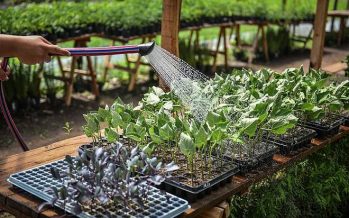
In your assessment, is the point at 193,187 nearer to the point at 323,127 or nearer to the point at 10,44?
the point at 10,44

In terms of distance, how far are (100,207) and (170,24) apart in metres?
2.00

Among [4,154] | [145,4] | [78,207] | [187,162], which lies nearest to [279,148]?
[187,162]

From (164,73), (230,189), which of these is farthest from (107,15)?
(230,189)

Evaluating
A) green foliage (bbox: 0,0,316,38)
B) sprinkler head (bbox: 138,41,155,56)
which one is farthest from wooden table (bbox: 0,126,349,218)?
green foliage (bbox: 0,0,316,38)

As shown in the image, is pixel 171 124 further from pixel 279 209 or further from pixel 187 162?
pixel 279 209

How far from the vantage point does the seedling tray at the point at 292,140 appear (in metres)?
2.81

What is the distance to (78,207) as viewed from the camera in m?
1.85

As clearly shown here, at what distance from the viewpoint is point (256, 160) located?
2.53 m

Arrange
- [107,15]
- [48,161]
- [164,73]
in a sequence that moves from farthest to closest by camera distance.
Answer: [107,15], [164,73], [48,161]

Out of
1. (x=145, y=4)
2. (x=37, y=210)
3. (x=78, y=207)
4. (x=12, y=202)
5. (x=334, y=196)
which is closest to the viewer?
(x=78, y=207)

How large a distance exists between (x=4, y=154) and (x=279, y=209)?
293 centimetres

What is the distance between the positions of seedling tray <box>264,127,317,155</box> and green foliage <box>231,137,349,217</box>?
20 cm

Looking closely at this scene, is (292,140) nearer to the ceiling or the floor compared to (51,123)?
nearer to the ceiling

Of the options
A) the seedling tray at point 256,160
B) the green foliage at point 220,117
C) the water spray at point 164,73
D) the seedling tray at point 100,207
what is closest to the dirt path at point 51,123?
the water spray at point 164,73
